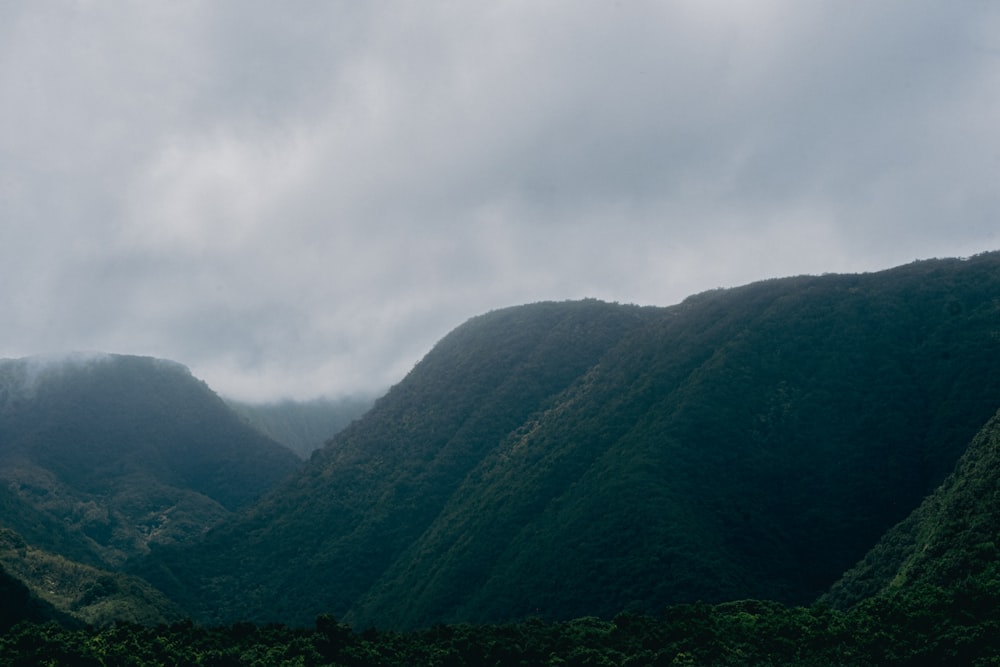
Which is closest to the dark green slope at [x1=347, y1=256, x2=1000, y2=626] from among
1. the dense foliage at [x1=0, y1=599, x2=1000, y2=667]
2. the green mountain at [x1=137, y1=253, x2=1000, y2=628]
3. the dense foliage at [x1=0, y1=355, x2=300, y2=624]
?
the green mountain at [x1=137, y1=253, x2=1000, y2=628]

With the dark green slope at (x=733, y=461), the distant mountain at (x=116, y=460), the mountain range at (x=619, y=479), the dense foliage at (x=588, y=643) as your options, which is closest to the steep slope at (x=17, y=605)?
the dense foliage at (x=588, y=643)

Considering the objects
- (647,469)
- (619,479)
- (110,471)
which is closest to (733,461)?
(647,469)

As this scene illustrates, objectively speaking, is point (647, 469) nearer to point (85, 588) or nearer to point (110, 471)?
point (85, 588)

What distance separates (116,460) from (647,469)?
126m

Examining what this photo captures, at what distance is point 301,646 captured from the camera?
42062 mm

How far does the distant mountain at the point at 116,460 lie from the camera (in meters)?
128

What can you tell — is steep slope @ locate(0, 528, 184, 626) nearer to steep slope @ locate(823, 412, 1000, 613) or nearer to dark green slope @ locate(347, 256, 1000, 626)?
dark green slope @ locate(347, 256, 1000, 626)

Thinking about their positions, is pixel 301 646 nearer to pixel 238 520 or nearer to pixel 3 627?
pixel 3 627

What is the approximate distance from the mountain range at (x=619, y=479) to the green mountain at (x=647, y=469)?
0.28 metres

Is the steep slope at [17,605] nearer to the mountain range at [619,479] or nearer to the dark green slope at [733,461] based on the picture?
the mountain range at [619,479]

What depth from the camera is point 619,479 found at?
3137 inches

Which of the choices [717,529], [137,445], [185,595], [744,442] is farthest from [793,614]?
[137,445]

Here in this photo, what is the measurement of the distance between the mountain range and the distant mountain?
0.95 metres

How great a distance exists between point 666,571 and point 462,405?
67984mm
